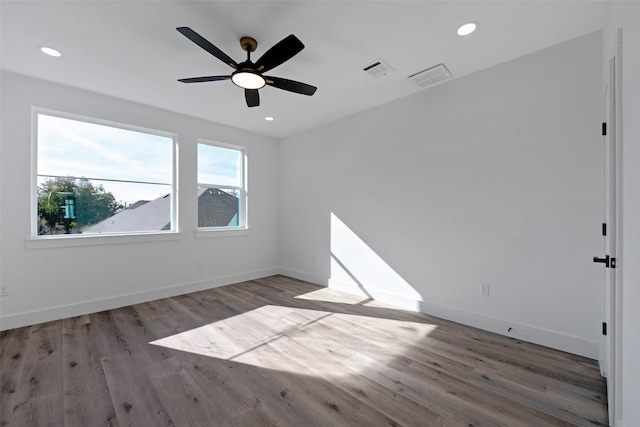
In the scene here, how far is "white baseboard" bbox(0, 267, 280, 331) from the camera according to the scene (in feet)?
9.32

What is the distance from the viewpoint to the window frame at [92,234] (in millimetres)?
2975

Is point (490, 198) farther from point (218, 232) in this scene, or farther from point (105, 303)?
point (105, 303)

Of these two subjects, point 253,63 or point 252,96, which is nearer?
point 253,63

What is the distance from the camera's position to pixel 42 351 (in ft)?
7.77

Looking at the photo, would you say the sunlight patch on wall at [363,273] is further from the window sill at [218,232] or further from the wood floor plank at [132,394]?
the wood floor plank at [132,394]

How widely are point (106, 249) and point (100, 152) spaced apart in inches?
49.7

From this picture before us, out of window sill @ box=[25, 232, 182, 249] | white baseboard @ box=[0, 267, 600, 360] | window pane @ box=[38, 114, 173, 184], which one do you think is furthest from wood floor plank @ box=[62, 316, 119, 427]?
window pane @ box=[38, 114, 173, 184]

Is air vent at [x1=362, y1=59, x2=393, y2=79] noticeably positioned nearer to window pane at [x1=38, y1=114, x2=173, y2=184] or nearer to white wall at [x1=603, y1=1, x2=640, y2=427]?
white wall at [x1=603, y1=1, x2=640, y2=427]

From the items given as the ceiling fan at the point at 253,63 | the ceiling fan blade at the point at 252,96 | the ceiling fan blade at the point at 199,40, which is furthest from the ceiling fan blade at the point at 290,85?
the ceiling fan blade at the point at 199,40

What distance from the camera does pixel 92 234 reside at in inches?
132

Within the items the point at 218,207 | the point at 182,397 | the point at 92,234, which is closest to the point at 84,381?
the point at 182,397

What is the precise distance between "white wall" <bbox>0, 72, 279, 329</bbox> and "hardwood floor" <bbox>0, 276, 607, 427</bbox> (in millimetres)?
383

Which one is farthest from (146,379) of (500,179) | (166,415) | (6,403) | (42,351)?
(500,179)

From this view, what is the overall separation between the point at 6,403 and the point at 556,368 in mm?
3942
